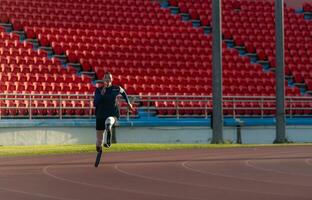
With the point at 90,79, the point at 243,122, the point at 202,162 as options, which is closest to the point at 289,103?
the point at 243,122

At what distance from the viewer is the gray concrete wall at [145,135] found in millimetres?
25056

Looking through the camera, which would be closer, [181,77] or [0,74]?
[0,74]

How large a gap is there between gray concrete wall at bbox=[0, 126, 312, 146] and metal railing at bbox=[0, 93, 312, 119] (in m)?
0.60

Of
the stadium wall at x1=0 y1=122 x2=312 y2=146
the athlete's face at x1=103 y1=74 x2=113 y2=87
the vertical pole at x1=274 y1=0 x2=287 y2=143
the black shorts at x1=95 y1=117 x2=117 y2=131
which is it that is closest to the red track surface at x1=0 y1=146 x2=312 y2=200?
the black shorts at x1=95 y1=117 x2=117 y2=131

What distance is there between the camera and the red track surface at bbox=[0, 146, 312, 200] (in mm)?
10023

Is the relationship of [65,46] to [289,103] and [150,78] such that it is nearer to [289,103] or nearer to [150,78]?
[150,78]

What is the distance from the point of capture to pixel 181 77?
3183 cm

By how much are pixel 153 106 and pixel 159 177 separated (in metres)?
16.1

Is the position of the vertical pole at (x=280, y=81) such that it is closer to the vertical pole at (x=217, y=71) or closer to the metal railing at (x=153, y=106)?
the metal railing at (x=153, y=106)

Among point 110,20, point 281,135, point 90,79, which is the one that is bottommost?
point 281,135

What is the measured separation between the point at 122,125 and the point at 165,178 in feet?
48.1

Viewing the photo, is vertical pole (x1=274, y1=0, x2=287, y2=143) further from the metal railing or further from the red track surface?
the red track surface

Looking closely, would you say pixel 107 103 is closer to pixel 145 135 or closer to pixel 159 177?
pixel 159 177

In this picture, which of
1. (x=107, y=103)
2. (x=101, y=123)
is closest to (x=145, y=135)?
(x=101, y=123)
